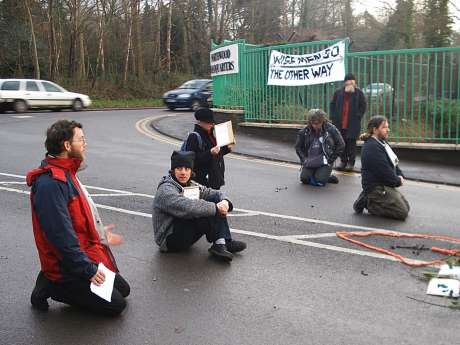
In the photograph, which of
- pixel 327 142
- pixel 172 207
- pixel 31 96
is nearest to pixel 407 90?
pixel 327 142

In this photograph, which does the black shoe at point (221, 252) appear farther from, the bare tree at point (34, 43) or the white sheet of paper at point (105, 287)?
the bare tree at point (34, 43)

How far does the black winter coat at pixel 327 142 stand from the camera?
1034 cm

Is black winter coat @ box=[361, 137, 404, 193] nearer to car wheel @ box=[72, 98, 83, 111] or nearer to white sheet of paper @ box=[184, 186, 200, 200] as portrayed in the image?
white sheet of paper @ box=[184, 186, 200, 200]

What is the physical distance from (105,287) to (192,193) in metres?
1.74

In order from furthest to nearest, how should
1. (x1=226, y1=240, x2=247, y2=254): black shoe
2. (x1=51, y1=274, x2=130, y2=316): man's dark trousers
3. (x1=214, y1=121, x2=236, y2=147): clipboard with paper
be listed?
(x1=214, y1=121, x2=236, y2=147): clipboard with paper, (x1=226, y1=240, x2=247, y2=254): black shoe, (x1=51, y1=274, x2=130, y2=316): man's dark trousers

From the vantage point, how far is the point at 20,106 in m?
25.9

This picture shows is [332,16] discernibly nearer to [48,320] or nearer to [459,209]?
[459,209]

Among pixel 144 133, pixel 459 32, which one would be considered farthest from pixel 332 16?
pixel 144 133

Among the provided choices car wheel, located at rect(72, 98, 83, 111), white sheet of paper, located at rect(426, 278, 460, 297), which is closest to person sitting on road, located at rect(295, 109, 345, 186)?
white sheet of paper, located at rect(426, 278, 460, 297)

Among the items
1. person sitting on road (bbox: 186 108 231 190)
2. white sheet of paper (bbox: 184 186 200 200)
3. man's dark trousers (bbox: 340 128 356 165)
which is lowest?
man's dark trousers (bbox: 340 128 356 165)

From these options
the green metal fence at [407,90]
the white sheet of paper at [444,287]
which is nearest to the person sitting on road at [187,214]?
the white sheet of paper at [444,287]

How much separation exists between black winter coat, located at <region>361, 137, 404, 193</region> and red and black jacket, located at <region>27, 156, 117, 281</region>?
4254mm

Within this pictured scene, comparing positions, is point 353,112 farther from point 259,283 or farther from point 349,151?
point 259,283

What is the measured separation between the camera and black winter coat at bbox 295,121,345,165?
10.3 meters
